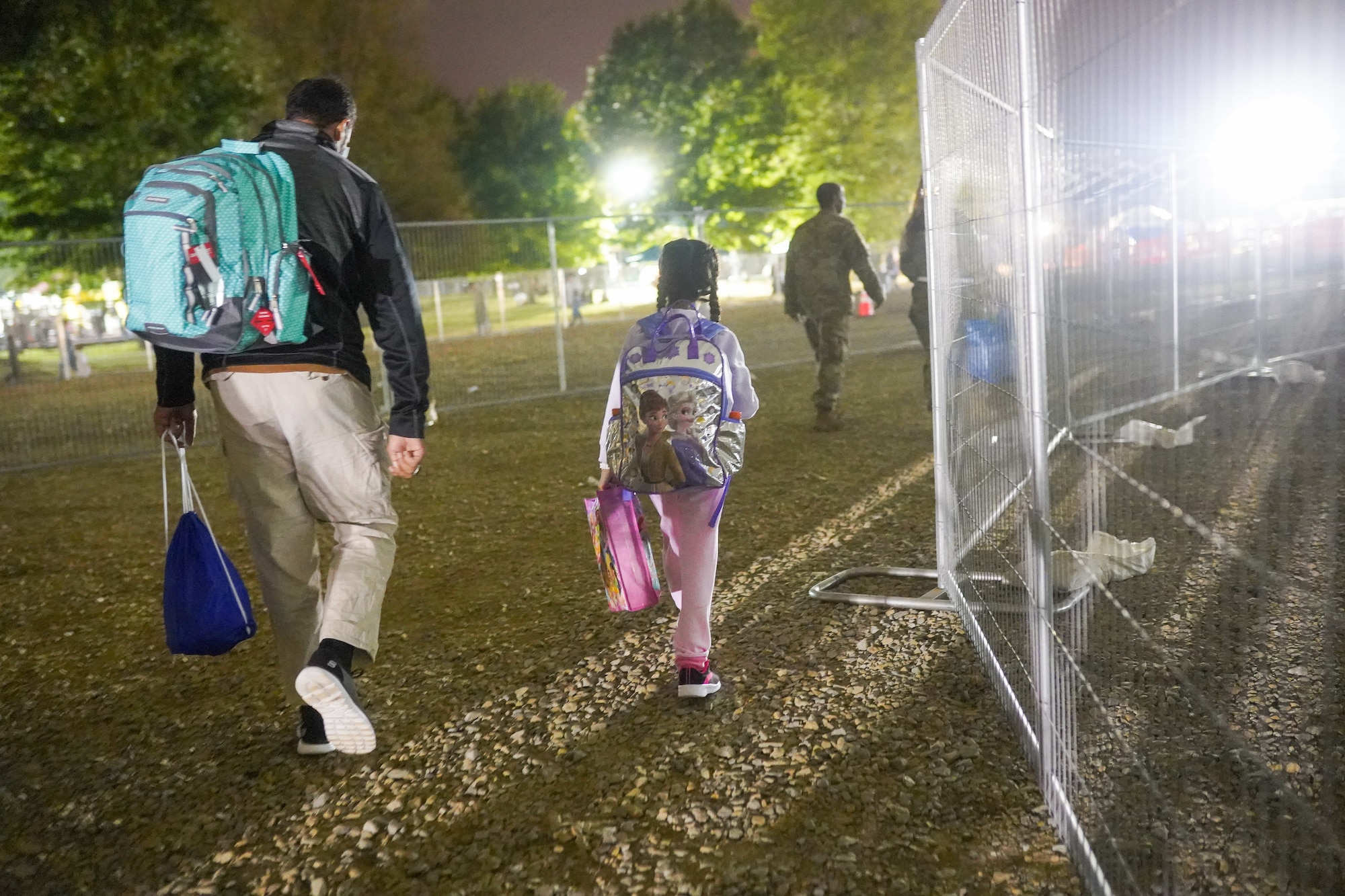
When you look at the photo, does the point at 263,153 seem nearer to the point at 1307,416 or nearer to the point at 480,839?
the point at 480,839

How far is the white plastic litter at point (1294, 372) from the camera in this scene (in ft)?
21.2

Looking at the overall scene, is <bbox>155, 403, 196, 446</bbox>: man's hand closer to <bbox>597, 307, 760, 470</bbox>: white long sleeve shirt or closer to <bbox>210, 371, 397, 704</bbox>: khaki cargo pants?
<bbox>210, 371, 397, 704</bbox>: khaki cargo pants

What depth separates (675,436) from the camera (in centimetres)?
366

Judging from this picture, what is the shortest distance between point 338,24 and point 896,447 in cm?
3464

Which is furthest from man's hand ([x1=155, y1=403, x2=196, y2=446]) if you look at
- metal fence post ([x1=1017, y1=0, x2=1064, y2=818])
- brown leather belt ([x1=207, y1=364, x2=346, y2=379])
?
metal fence post ([x1=1017, y1=0, x2=1064, y2=818])

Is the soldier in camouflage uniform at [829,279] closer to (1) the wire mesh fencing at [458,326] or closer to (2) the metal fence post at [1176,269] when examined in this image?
(1) the wire mesh fencing at [458,326]

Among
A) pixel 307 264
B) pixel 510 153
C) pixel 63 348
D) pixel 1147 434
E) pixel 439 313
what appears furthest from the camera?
pixel 510 153

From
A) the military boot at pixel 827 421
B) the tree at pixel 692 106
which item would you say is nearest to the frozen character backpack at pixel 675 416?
the military boot at pixel 827 421

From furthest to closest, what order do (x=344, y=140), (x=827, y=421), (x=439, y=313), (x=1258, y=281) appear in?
1. (x=439, y=313)
2. (x=827, y=421)
3. (x=1258, y=281)
4. (x=344, y=140)

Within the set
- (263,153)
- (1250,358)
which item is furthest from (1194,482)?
(263,153)

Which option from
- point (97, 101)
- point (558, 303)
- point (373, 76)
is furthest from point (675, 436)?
point (373, 76)

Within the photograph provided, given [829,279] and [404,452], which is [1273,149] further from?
[829,279]

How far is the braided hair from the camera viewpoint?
3900 mm

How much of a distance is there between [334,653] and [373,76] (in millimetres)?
38134
